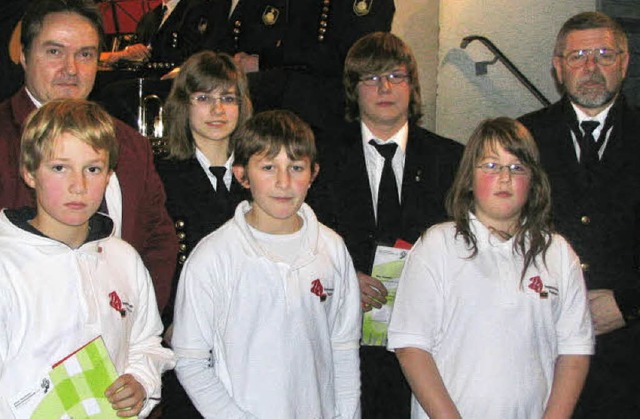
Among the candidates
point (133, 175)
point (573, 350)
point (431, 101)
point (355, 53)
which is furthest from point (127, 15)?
point (573, 350)

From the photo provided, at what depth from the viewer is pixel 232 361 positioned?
9.57ft

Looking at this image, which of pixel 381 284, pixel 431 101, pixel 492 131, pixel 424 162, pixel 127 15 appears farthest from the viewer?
pixel 127 15

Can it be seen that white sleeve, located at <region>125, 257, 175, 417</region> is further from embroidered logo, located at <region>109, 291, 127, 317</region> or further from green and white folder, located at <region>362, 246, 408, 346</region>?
green and white folder, located at <region>362, 246, 408, 346</region>

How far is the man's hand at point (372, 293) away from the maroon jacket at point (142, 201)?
769mm

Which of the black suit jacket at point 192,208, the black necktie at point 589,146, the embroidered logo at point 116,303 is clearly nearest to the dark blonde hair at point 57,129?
the embroidered logo at point 116,303

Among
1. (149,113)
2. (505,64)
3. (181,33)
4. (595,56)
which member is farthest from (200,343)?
(505,64)

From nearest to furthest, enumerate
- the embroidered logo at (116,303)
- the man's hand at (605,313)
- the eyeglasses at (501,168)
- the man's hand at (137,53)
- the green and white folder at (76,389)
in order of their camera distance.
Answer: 1. the green and white folder at (76,389)
2. the embroidered logo at (116,303)
3. the eyeglasses at (501,168)
4. the man's hand at (605,313)
5. the man's hand at (137,53)

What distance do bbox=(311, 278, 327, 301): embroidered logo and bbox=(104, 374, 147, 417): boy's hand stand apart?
706 mm

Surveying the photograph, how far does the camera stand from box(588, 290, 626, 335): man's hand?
346 centimetres

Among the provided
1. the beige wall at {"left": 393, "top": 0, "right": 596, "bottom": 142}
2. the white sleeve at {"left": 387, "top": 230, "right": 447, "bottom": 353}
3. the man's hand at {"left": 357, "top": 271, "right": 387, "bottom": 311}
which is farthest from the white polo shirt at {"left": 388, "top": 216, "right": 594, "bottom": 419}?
the beige wall at {"left": 393, "top": 0, "right": 596, "bottom": 142}

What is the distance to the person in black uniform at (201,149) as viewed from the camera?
350 centimetres

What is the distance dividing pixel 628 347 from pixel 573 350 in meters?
0.73

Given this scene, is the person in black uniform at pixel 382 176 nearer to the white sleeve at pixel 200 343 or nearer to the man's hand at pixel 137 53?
the white sleeve at pixel 200 343

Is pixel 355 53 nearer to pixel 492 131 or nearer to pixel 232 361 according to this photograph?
pixel 492 131
